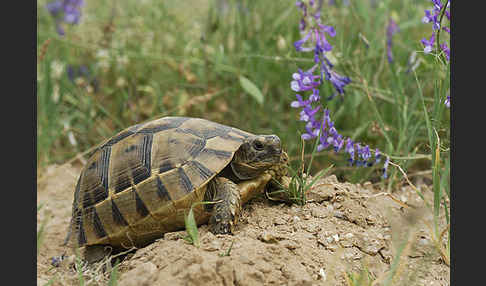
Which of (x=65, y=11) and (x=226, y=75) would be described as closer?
(x=226, y=75)

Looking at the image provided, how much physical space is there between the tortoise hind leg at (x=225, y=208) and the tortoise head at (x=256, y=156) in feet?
0.44

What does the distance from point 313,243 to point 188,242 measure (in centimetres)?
58

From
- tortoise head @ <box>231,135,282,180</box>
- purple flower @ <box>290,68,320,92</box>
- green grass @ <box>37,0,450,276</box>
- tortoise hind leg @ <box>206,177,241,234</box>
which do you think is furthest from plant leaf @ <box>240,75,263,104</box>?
tortoise hind leg @ <box>206,177,241,234</box>

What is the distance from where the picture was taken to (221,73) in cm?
445

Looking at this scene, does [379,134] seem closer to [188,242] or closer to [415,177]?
[415,177]

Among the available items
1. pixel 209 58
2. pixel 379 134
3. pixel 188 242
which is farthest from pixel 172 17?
pixel 188 242

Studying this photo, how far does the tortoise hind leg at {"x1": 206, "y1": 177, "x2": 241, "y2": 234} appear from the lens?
2.41 metres

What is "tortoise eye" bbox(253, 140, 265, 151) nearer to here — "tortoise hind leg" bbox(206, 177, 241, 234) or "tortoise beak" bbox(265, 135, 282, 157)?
"tortoise beak" bbox(265, 135, 282, 157)

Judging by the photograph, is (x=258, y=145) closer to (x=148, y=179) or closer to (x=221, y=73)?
(x=148, y=179)

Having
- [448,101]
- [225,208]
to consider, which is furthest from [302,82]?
[225,208]

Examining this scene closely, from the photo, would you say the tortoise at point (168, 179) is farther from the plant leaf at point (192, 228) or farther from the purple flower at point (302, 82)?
the purple flower at point (302, 82)

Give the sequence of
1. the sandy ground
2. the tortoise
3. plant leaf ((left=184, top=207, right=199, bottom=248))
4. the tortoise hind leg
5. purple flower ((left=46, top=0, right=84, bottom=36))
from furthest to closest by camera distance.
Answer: purple flower ((left=46, top=0, right=84, bottom=36)), the tortoise, the tortoise hind leg, plant leaf ((left=184, top=207, right=199, bottom=248)), the sandy ground

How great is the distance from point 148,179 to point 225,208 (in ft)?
1.49

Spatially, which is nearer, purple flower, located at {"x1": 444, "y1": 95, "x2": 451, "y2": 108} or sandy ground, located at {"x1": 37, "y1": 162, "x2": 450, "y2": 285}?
sandy ground, located at {"x1": 37, "y1": 162, "x2": 450, "y2": 285}
